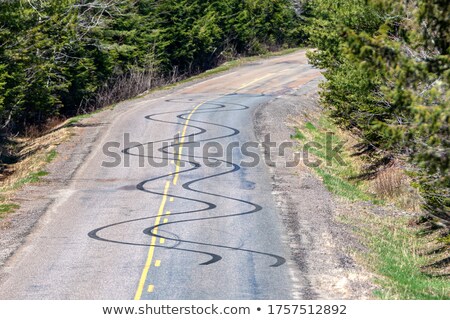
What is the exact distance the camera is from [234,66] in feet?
215

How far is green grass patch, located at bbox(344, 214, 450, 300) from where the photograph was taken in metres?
17.0

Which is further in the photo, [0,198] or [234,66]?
[234,66]

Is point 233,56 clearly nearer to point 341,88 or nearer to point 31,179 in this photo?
point 341,88

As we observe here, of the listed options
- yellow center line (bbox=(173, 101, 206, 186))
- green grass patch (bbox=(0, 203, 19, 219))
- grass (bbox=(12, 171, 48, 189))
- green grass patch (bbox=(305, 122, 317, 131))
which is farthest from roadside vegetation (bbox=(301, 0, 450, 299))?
grass (bbox=(12, 171, 48, 189))

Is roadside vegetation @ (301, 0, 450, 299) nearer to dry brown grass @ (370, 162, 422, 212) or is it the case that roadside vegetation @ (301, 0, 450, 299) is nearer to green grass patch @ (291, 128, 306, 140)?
dry brown grass @ (370, 162, 422, 212)

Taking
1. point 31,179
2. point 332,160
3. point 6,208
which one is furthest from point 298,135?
point 6,208

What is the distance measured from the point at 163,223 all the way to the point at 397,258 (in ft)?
22.9

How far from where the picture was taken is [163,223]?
73.6 ft

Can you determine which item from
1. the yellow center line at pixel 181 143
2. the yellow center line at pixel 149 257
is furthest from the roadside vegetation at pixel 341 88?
the yellow center line at pixel 181 143

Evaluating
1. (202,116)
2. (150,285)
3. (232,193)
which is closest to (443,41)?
(150,285)

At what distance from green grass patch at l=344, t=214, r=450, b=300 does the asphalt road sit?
2.40m

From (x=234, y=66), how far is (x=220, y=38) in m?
3.30

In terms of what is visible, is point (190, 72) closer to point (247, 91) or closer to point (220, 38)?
point (220, 38)

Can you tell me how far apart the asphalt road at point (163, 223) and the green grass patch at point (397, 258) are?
7.88ft
